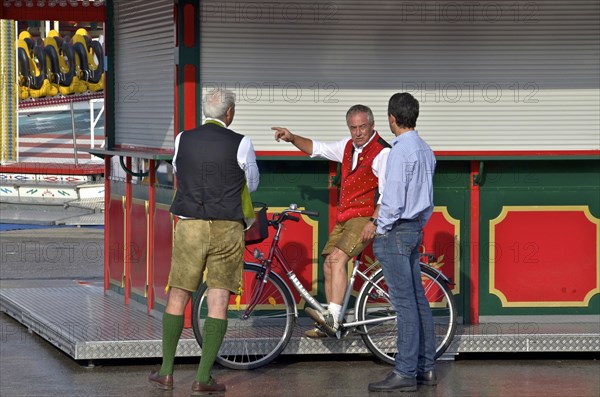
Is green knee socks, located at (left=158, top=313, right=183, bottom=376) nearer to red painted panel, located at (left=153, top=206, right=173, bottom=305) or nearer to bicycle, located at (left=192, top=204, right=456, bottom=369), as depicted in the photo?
bicycle, located at (left=192, top=204, right=456, bottom=369)

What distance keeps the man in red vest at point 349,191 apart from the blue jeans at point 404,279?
0.57 metres

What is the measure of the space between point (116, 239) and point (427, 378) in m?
3.78

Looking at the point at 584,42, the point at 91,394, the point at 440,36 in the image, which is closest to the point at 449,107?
the point at 440,36

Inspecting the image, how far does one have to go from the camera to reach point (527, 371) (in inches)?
308

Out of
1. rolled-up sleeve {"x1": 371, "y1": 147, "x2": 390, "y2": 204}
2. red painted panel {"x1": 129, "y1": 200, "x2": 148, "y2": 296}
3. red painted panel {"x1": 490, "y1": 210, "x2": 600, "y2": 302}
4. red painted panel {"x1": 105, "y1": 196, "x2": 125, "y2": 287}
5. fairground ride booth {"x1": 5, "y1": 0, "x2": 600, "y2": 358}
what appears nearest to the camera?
rolled-up sleeve {"x1": 371, "y1": 147, "x2": 390, "y2": 204}

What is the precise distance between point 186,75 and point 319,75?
→ 957 millimetres

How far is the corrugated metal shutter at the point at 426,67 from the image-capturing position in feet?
27.6

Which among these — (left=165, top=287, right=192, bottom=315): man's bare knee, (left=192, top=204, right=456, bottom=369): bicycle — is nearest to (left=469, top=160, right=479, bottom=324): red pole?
(left=192, top=204, right=456, bottom=369): bicycle

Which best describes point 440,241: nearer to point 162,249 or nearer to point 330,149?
point 330,149

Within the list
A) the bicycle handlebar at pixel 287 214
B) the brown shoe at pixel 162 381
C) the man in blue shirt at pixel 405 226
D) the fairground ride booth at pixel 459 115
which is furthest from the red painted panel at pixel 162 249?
the man in blue shirt at pixel 405 226

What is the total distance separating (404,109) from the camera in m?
6.94

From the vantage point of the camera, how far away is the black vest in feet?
22.0

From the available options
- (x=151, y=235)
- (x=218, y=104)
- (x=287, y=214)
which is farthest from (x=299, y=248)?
(x=218, y=104)

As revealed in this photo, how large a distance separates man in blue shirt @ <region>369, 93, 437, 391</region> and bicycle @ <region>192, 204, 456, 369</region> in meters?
0.64
